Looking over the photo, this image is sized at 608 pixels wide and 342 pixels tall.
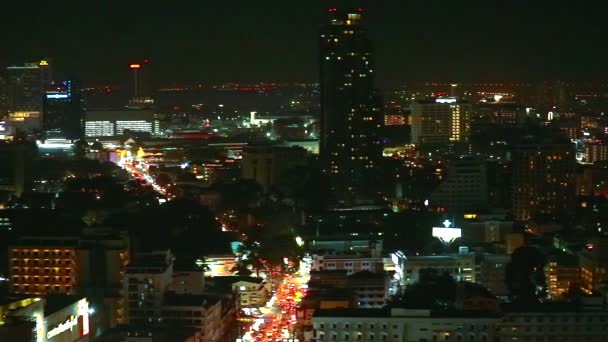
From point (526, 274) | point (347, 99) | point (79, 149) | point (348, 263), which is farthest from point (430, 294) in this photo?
point (79, 149)

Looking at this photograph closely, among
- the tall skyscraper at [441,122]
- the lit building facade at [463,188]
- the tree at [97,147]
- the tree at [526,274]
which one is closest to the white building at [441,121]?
the tall skyscraper at [441,122]

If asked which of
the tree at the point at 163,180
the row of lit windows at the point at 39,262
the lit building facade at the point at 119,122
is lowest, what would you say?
the row of lit windows at the point at 39,262

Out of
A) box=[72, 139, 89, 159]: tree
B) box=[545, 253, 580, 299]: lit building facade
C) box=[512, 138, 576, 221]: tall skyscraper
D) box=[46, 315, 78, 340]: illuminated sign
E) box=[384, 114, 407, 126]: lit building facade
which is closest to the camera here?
box=[46, 315, 78, 340]: illuminated sign

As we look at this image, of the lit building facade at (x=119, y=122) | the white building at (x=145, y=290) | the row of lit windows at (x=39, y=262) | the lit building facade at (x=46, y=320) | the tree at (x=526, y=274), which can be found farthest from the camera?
the lit building facade at (x=119, y=122)

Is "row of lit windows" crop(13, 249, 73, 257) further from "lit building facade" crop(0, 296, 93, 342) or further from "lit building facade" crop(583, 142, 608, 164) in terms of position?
"lit building facade" crop(583, 142, 608, 164)

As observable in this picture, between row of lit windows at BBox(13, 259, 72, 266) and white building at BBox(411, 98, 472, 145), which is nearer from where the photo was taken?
row of lit windows at BBox(13, 259, 72, 266)

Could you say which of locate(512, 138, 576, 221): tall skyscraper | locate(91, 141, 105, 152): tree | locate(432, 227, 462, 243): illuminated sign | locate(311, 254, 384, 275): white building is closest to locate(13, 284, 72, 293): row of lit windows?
locate(311, 254, 384, 275): white building

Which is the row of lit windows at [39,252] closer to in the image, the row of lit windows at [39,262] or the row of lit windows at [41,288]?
the row of lit windows at [39,262]
